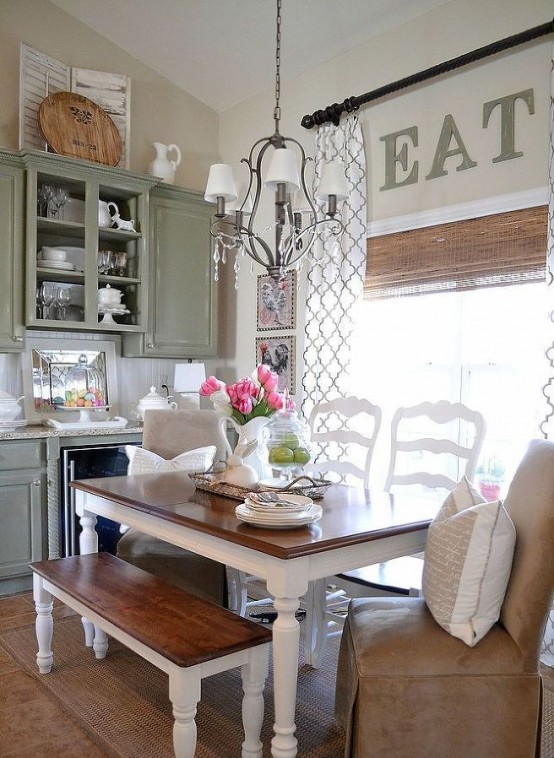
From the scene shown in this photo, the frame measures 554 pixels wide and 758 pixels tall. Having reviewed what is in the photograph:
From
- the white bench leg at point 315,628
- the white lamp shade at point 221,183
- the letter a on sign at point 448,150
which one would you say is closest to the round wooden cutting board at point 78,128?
the white lamp shade at point 221,183

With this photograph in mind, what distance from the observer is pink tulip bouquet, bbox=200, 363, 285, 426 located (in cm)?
250

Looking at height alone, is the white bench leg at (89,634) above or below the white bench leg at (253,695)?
below

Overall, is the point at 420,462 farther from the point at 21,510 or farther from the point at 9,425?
the point at 9,425

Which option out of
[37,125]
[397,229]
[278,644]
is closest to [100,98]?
[37,125]

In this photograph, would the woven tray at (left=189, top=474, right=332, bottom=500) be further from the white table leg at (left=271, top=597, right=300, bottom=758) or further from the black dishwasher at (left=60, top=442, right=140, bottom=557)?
the black dishwasher at (left=60, top=442, right=140, bottom=557)

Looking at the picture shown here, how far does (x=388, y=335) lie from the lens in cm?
376

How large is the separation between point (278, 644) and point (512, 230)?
218cm

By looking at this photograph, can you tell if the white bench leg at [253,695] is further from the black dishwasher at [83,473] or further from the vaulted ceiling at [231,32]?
the vaulted ceiling at [231,32]

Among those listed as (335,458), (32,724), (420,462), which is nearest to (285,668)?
(32,724)

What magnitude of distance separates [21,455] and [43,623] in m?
1.21

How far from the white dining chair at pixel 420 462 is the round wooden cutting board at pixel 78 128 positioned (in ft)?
8.14

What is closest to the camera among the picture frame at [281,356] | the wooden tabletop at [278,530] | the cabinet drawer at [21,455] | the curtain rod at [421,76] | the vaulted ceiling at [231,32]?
the wooden tabletop at [278,530]

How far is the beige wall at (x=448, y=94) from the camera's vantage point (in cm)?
302

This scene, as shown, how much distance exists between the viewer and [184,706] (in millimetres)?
1763
